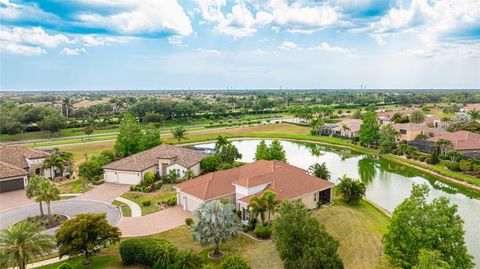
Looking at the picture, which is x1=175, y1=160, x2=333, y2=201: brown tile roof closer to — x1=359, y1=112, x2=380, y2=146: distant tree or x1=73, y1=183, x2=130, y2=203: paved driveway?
x1=73, y1=183, x2=130, y2=203: paved driveway

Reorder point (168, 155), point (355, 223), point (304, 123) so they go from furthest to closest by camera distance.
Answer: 1. point (304, 123)
2. point (168, 155)
3. point (355, 223)

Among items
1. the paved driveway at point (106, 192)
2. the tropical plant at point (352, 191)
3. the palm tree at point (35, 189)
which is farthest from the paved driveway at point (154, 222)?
the tropical plant at point (352, 191)

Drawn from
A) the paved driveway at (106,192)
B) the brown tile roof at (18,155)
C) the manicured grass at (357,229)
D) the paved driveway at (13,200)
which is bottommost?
the paved driveway at (13,200)

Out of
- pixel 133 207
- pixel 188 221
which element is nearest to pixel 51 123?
pixel 133 207

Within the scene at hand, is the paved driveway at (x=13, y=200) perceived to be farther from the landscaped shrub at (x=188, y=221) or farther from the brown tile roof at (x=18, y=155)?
the landscaped shrub at (x=188, y=221)

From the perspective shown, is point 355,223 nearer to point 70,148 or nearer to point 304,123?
point 70,148

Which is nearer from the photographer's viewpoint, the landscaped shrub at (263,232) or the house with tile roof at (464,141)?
the landscaped shrub at (263,232)

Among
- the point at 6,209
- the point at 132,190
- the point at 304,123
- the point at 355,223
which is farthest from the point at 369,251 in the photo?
the point at 304,123

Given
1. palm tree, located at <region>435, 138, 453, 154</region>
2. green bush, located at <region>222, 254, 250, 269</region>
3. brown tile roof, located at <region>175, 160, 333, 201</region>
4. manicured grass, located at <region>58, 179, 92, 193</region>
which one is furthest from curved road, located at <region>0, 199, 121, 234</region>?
palm tree, located at <region>435, 138, 453, 154</region>
